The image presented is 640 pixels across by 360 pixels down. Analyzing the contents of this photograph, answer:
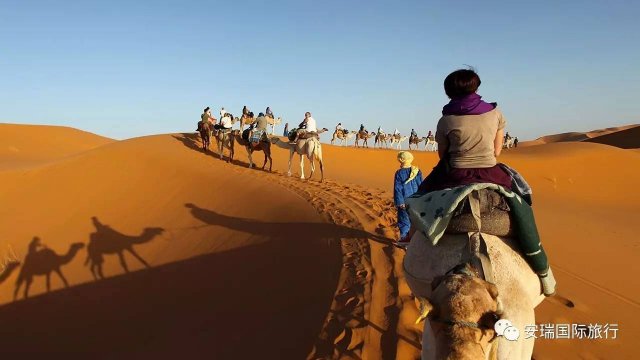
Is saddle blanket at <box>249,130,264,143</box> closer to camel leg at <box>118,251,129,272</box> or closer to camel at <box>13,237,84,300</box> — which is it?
camel at <box>13,237,84,300</box>

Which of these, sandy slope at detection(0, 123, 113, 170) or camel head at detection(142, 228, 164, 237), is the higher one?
sandy slope at detection(0, 123, 113, 170)

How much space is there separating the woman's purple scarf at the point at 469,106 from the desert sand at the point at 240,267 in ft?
10.1

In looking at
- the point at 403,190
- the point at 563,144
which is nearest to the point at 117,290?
the point at 403,190

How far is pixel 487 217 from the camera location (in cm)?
267

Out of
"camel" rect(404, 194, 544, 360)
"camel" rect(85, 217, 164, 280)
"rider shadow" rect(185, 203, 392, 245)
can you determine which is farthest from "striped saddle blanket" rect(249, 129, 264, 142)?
"camel" rect(404, 194, 544, 360)

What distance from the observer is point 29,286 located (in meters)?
10.8

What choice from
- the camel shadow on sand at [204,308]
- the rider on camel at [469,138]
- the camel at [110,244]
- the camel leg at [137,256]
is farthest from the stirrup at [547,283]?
the camel at [110,244]

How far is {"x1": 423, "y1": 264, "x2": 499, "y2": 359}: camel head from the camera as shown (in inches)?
76.1

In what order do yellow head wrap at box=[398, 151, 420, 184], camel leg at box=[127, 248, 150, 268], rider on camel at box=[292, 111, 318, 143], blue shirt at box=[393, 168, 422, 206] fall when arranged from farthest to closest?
rider on camel at box=[292, 111, 318, 143]
camel leg at box=[127, 248, 150, 268]
blue shirt at box=[393, 168, 422, 206]
yellow head wrap at box=[398, 151, 420, 184]

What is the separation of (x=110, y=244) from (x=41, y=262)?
5.93 feet

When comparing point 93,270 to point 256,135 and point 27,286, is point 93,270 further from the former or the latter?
point 256,135

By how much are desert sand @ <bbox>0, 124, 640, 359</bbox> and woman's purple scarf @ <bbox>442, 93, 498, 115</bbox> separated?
307 cm

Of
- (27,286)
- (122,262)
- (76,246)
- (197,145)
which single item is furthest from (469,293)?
(197,145)

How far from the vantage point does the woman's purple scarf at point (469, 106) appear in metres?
2.91
